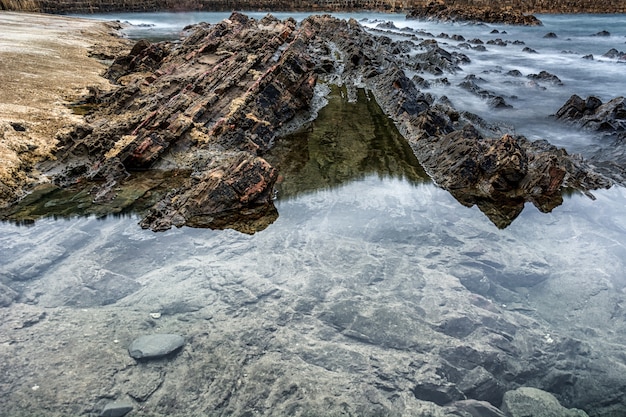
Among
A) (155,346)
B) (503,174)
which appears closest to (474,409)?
(155,346)

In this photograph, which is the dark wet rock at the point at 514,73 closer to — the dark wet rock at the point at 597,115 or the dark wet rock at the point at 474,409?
the dark wet rock at the point at 597,115

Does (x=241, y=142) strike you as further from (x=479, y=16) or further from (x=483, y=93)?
(x=479, y=16)

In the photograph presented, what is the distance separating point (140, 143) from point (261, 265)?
21.2 ft

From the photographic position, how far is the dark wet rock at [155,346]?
19.6 feet

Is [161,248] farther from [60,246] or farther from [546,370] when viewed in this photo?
[546,370]

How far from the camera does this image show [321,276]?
25.8 feet

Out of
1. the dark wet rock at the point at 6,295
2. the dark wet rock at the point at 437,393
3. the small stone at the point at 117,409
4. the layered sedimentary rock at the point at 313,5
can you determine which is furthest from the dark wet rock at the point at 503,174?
the layered sedimentary rock at the point at 313,5

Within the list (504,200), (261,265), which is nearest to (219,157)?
(261,265)

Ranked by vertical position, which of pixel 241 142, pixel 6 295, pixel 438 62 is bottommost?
pixel 6 295

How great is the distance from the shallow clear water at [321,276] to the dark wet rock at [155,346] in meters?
0.19

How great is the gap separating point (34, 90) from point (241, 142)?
29.7 feet

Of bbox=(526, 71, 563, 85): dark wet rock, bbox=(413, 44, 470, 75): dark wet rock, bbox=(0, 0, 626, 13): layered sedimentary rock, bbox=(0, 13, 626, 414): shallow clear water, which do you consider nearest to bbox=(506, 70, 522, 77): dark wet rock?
bbox=(526, 71, 563, 85): dark wet rock

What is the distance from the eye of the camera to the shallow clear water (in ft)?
20.9

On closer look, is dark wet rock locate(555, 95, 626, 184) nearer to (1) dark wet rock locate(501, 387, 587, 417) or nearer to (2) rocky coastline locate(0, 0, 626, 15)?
(1) dark wet rock locate(501, 387, 587, 417)
